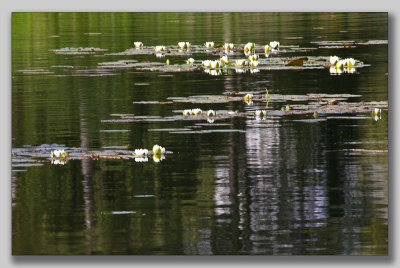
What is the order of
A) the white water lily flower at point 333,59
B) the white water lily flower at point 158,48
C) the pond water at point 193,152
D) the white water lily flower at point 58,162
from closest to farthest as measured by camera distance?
the pond water at point 193,152, the white water lily flower at point 58,162, the white water lily flower at point 333,59, the white water lily flower at point 158,48

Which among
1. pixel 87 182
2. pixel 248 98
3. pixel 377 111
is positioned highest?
pixel 248 98

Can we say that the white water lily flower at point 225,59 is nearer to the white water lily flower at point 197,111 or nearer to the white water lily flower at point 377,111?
the white water lily flower at point 197,111

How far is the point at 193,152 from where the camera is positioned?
334 inches

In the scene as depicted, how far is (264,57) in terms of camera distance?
38.1 ft

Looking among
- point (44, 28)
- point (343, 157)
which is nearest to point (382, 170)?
point (343, 157)

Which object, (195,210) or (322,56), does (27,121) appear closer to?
(195,210)

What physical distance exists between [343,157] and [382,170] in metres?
0.33

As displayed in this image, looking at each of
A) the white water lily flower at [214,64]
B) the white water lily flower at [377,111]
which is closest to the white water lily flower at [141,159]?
the white water lily flower at [377,111]

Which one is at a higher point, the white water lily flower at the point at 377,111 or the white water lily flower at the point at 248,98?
the white water lily flower at the point at 248,98

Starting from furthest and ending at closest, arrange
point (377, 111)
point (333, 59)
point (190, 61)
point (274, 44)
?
point (274, 44) < point (190, 61) < point (333, 59) < point (377, 111)

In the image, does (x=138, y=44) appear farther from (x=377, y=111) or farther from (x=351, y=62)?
(x=377, y=111)

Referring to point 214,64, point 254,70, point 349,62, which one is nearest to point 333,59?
point 349,62

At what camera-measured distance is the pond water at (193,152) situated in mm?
7382

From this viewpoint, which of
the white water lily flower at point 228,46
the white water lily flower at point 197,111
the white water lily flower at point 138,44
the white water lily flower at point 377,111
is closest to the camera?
the white water lily flower at point 377,111
